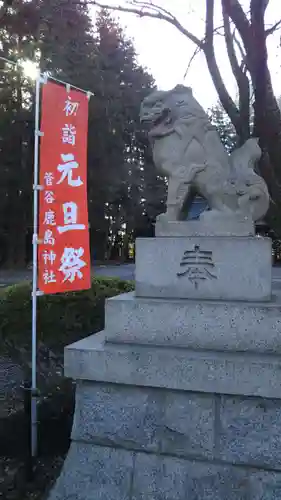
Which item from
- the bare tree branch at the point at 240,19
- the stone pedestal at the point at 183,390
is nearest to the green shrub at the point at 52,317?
the stone pedestal at the point at 183,390

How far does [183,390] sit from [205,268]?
0.77 m

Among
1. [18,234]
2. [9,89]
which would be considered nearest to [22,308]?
[9,89]

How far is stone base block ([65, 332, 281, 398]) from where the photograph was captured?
2.56 m

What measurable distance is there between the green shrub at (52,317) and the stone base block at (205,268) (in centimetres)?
158

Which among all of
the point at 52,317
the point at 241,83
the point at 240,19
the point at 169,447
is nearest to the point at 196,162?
the point at 169,447

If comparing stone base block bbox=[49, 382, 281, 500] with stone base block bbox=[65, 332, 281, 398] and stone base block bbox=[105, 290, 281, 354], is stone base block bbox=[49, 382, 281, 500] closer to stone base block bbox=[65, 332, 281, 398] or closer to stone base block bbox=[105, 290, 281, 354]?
stone base block bbox=[65, 332, 281, 398]

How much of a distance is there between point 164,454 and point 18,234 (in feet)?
71.6

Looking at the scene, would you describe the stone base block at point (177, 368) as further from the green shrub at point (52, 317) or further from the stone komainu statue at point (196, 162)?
the green shrub at point (52, 317)

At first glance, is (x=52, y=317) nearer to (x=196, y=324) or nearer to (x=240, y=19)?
(x=196, y=324)

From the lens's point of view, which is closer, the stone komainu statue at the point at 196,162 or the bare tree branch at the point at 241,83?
the stone komainu statue at the point at 196,162

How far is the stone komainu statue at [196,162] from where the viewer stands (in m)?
3.12

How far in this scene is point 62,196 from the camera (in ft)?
13.0

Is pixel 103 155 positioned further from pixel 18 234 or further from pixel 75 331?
pixel 75 331

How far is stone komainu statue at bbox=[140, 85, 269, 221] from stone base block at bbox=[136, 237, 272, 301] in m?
0.26
